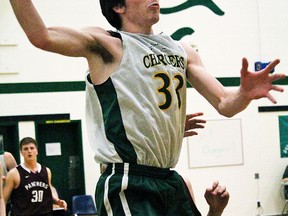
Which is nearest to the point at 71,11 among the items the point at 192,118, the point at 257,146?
the point at 257,146

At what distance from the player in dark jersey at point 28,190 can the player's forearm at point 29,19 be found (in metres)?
6.46

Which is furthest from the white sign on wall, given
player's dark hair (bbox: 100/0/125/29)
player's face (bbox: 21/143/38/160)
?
player's dark hair (bbox: 100/0/125/29)

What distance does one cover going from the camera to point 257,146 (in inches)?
541

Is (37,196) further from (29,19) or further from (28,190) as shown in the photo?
(29,19)

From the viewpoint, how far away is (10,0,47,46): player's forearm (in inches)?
98.8

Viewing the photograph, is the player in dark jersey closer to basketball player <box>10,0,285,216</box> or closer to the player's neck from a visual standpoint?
the player's neck

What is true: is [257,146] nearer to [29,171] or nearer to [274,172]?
[274,172]

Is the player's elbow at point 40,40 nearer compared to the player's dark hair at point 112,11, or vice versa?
the player's elbow at point 40,40

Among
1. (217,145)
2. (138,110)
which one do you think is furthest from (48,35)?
(217,145)

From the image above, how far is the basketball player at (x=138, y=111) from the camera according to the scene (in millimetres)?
2875

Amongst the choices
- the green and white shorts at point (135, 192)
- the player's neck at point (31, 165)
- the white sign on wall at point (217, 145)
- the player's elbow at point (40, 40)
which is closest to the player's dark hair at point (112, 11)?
the player's elbow at point (40, 40)

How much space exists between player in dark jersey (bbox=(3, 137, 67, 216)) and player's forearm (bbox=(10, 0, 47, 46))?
254 inches

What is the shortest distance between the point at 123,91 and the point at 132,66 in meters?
0.15

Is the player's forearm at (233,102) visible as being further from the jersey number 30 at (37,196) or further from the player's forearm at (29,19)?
the jersey number 30 at (37,196)
